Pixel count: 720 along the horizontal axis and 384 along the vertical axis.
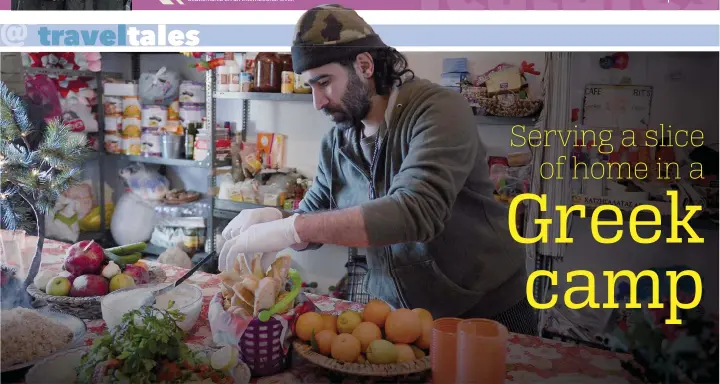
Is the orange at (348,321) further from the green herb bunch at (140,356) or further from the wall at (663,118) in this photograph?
the wall at (663,118)

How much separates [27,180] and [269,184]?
0.48 meters

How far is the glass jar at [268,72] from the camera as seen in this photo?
1253 millimetres

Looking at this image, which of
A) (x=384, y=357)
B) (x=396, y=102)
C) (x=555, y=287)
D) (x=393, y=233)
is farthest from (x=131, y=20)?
(x=555, y=287)

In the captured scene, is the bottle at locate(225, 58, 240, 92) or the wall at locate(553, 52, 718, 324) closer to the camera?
the wall at locate(553, 52, 718, 324)

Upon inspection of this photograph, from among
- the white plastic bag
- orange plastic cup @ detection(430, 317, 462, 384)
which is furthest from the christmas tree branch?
orange plastic cup @ detection(430, 317, 462, 384)

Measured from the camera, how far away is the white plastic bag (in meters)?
1.33

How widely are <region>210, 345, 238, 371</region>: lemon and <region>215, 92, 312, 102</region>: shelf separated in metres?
0.49

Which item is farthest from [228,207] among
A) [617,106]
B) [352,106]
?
[617,106]

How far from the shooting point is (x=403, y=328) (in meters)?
1.01

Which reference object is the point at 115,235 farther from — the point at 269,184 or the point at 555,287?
the point at 555,287

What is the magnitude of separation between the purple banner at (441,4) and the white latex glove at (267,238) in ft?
1.32

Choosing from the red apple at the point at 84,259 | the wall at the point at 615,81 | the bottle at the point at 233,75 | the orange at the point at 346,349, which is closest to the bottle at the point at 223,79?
the bottle at the point at 233,75

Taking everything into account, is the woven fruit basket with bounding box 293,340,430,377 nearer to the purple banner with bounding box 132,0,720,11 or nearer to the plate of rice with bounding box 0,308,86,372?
the plate of rice with bounding box 0,308,86,372

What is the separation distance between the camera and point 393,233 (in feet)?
3.63
